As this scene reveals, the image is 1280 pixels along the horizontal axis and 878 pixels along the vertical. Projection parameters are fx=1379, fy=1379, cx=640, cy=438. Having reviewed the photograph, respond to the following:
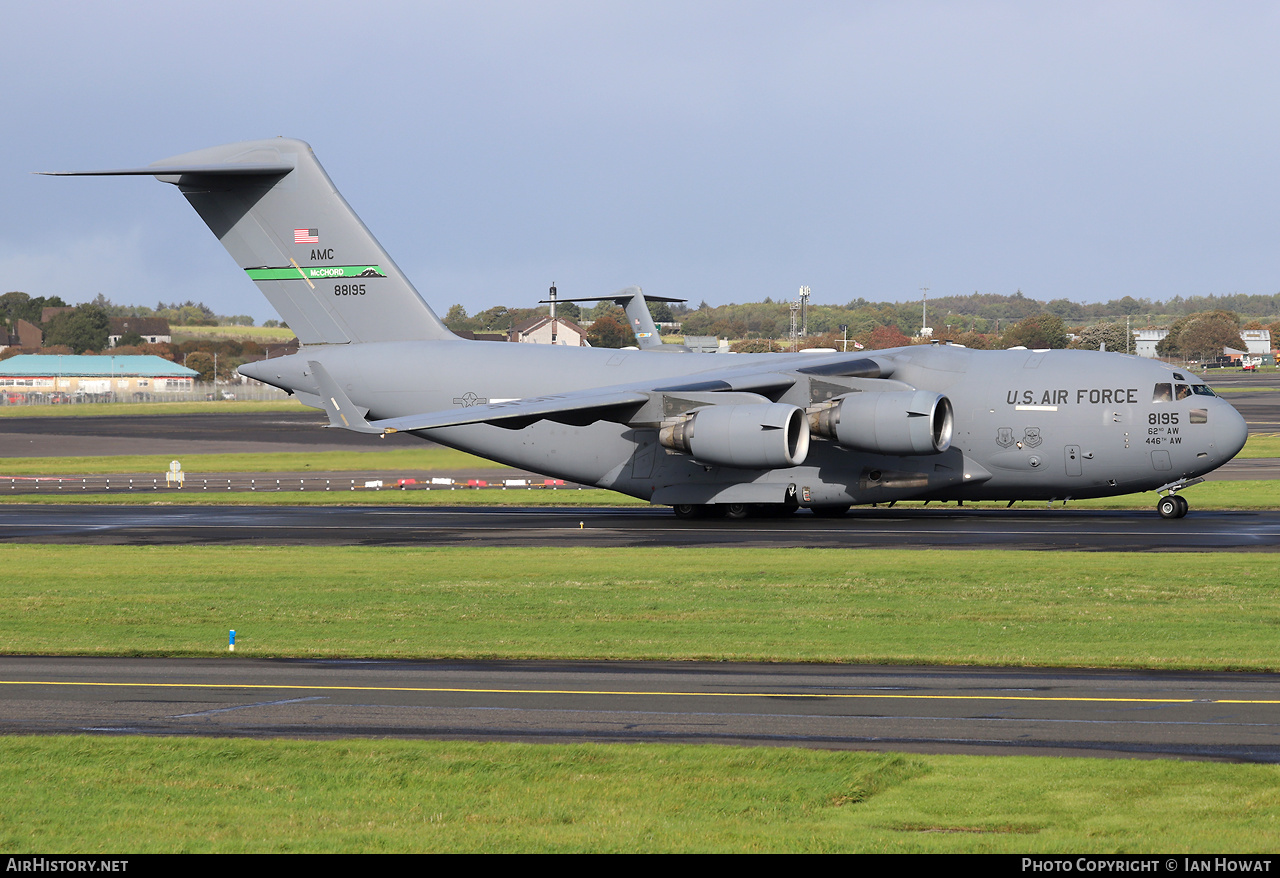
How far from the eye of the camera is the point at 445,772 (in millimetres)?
10938

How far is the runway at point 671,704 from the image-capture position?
39.5 feet

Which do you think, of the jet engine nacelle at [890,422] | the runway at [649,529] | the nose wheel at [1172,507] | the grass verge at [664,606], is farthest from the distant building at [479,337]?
the nose wheel at [1172,507]

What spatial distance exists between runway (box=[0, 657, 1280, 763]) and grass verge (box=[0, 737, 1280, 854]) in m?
0.63

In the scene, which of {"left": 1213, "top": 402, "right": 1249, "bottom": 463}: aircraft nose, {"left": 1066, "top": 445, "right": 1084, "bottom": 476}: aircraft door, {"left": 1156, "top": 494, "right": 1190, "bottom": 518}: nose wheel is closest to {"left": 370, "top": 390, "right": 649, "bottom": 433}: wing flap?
{"left": 1066, "top": 445, "right": 1084, "bottom": 476}: aircraft door

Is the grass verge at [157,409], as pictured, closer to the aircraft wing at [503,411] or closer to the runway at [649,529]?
Answer: the runway at [649,529]

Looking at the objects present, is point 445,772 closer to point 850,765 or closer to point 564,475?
point 850,765

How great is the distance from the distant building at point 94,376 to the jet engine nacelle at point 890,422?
141794 millimetres

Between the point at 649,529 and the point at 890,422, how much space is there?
619 centimetres

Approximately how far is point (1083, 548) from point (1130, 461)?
5183 mm

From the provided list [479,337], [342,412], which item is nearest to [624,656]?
[342,412]

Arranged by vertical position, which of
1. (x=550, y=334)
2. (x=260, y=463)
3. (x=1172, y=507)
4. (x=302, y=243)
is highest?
(x=550, y=334)

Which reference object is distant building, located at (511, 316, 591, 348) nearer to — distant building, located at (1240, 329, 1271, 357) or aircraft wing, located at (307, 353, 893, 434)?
aircraft wing, located at (307, 353, 893, 434)

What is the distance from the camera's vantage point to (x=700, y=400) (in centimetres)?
3164

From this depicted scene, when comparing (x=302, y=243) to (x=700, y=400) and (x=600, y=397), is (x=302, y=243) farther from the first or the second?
(x=700, y=400)
